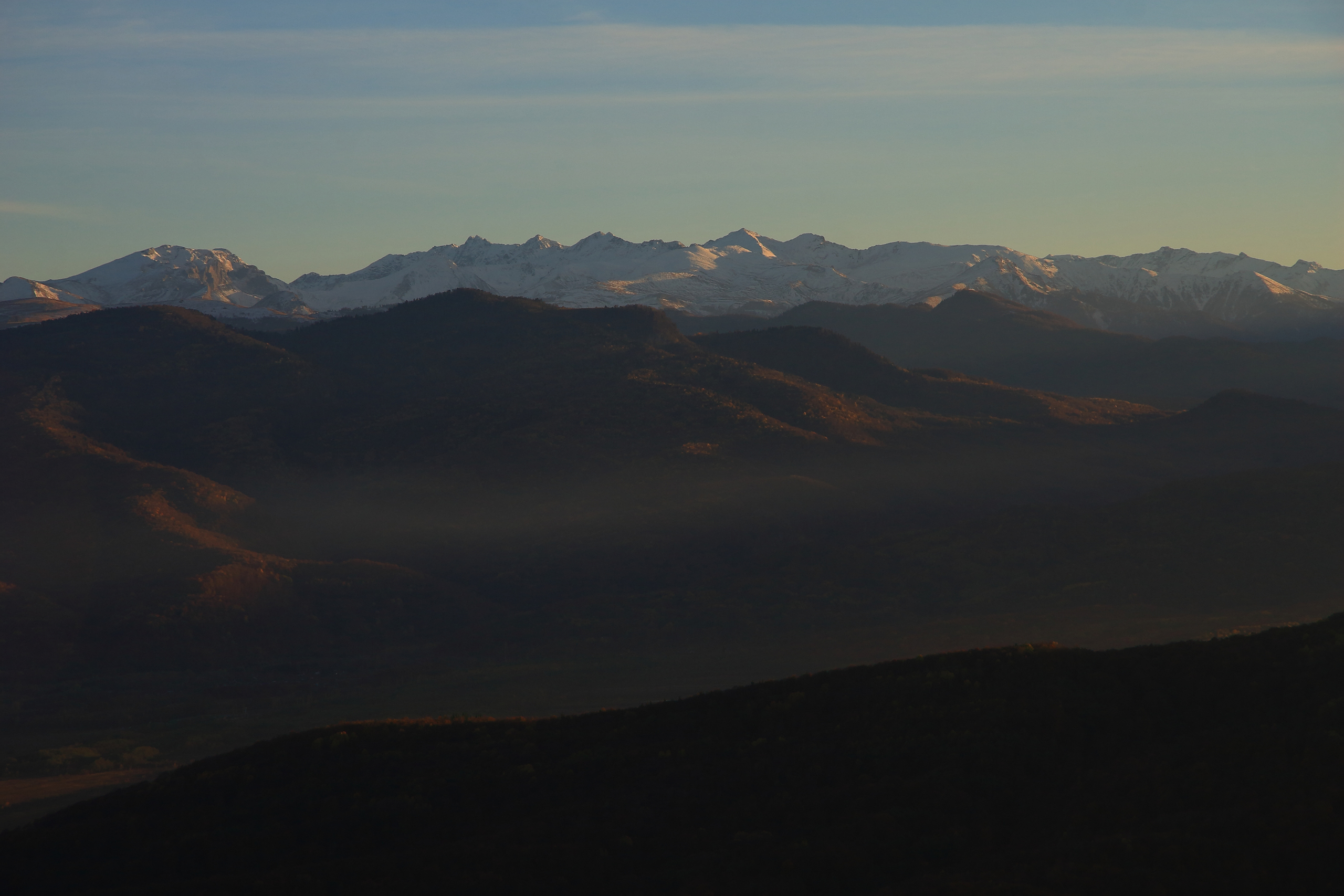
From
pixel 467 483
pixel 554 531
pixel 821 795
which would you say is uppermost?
pixel 821 795

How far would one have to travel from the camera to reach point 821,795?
98.3 feet

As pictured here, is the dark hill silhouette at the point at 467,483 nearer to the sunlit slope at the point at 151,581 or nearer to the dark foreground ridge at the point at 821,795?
the sunlit slope at the point at 151,581

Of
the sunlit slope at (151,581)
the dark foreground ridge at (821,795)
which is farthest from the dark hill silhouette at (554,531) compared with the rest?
the dark foreground ridge at (821,795)

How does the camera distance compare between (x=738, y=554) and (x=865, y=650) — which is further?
(x=738, y=554)

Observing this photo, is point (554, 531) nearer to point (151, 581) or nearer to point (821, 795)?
point (151, 581)

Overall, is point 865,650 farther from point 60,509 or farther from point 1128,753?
point 60,509

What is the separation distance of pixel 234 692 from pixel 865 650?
166ft

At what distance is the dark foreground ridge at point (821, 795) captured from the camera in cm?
2466

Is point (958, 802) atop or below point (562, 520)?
atop

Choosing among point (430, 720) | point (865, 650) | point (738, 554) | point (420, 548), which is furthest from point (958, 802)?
point (420, 548)

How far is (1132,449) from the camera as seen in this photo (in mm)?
177500

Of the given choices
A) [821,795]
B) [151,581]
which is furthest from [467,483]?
[821,795]

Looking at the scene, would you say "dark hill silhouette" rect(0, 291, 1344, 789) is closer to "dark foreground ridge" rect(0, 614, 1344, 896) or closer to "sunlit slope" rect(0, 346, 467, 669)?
"sunlit slope" rect(0, 346, 467, 669)

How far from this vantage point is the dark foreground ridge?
24656 millimetres
